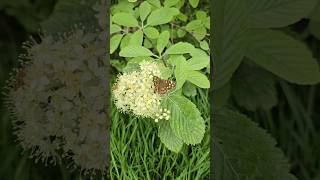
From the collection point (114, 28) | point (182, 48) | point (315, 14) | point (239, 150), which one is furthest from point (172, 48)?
point (315, 14)

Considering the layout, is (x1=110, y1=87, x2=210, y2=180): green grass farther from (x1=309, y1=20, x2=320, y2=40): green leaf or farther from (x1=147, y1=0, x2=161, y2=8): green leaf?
(x1=309, y1=20, x2=320, y2=40): green leaf

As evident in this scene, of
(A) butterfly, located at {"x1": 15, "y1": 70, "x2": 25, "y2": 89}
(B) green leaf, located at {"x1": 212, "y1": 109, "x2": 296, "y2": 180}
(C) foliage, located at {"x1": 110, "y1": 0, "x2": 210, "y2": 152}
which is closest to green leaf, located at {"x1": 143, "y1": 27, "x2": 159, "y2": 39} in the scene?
(C) foliage, located at {"x1": 110, "y1": 0, "x2": 210, "y2": 152}

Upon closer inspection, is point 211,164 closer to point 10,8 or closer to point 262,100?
point 262,100

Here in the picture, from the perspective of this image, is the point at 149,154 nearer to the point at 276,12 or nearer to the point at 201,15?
the point at 201,15

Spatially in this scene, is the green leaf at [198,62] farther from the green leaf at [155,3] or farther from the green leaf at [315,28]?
the green leaf at [315,28]

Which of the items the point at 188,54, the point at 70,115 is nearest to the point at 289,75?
the point at 188,54

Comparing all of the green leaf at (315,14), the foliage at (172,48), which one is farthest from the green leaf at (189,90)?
the green leaf at (315,14)
